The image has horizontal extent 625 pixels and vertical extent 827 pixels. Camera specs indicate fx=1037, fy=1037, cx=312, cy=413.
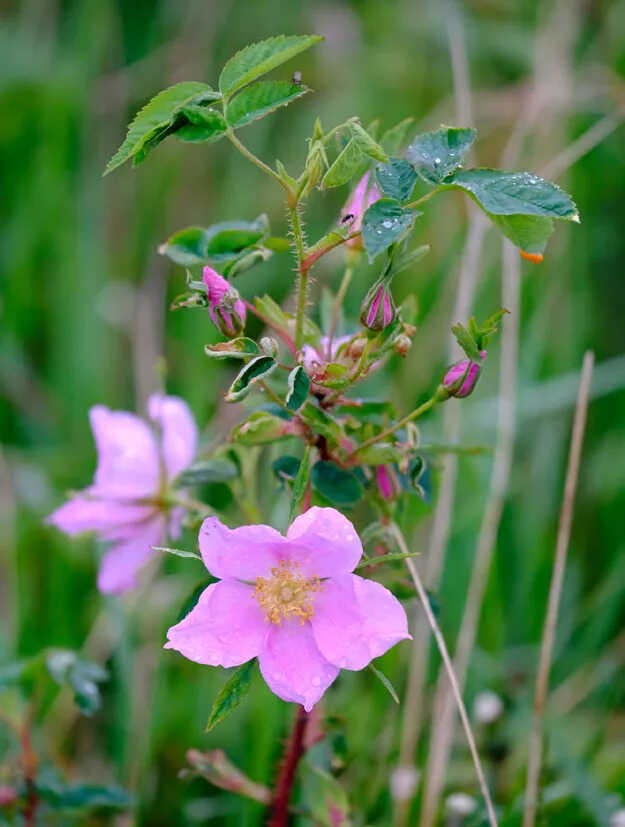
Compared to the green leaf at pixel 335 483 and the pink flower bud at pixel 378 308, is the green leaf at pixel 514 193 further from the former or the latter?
the green leaf at pixel 335 483

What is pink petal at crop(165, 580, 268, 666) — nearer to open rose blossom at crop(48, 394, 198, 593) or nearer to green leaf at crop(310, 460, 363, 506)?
green leaf at crop(310, 460, 363, 506)

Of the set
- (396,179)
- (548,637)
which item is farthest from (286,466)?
(548,637)

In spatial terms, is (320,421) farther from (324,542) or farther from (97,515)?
(97,515)

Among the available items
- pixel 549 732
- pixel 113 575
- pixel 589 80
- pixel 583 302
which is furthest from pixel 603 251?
pixel 113 575

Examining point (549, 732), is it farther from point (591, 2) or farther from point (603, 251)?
point (591, 2)

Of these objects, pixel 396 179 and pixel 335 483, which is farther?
pixel 335 483

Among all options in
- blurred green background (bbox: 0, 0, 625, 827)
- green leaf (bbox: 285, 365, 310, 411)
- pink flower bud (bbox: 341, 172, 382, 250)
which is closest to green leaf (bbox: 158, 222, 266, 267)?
pink flower bud (bbox: 341, 172, 382, 250)
